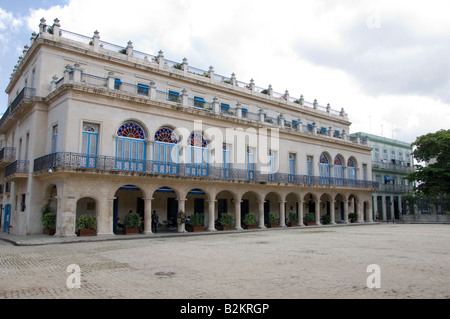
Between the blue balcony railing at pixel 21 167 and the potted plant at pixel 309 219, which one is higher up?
the blue balcony railing at pixel 21 167

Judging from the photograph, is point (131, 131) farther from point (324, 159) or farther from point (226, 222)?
point (324, 159)

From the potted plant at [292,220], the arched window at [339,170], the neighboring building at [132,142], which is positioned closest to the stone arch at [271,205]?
the neighboring building at [132,142]

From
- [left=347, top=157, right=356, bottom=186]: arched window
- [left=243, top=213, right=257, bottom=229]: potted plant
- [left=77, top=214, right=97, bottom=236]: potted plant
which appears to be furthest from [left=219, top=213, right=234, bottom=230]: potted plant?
[left=347, top=157, right=356, bottom=186]: arched window

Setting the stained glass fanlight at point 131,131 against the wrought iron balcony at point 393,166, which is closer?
the stained glass fanlight at point 131,131

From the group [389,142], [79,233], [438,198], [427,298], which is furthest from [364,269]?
[389,142]

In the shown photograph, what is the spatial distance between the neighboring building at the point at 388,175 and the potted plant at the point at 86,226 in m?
34.7

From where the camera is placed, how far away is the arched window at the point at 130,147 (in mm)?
20281

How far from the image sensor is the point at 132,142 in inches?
835

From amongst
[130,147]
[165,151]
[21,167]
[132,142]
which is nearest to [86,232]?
[130,147]

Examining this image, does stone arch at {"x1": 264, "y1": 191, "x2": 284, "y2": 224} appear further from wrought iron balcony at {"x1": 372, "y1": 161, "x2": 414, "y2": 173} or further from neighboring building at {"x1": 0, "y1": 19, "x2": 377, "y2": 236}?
wrought iron balcony at {"x1": 372, "y1": 161, "x2": 414, "y2": 173}

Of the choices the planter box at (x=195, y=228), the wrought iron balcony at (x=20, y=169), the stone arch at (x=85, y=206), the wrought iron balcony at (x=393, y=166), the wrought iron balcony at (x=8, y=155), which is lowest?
the planter box at (x=195, y=228)

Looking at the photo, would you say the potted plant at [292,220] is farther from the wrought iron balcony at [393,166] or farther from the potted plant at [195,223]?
the wrought iron balcony at [393,166]

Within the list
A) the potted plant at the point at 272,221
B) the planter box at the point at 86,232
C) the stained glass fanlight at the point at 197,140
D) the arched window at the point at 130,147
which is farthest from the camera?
the potted plant at the point at 272,221

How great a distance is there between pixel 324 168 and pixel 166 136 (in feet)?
55.2
